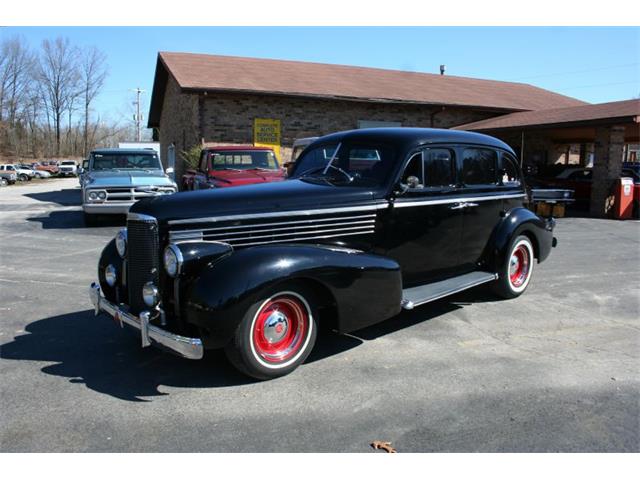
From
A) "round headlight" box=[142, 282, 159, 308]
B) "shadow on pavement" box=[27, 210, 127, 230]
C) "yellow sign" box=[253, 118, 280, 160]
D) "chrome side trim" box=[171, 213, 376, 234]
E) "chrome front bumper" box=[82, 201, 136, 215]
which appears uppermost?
"yellow sign" box=[253, 118, 280, 160]

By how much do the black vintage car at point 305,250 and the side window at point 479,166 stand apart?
0.07 feet

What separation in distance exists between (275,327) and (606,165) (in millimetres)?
15112

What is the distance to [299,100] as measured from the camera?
19.7m

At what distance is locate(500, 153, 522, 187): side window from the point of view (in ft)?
21.0

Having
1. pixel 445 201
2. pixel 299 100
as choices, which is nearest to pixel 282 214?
pixel 445 201

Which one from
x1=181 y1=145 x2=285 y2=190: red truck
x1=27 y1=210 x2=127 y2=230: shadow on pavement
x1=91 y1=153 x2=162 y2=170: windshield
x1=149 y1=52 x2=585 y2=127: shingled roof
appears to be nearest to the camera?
x1=181 y1=145 x2=285 y2=190: red truck

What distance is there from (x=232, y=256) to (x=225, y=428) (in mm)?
1198

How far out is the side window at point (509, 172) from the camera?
21.0 ft

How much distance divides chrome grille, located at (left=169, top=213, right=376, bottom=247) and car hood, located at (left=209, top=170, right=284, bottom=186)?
20.8 feet

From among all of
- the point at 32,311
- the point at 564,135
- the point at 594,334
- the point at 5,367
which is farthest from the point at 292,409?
the point at 564,135

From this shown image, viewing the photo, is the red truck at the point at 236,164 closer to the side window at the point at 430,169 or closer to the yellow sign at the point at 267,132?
the side window at the point at 430,169

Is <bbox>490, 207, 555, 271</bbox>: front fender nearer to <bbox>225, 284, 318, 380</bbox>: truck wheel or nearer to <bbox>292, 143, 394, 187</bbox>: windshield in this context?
<bbox>292, 143, 394, 187</bbox>: windshield

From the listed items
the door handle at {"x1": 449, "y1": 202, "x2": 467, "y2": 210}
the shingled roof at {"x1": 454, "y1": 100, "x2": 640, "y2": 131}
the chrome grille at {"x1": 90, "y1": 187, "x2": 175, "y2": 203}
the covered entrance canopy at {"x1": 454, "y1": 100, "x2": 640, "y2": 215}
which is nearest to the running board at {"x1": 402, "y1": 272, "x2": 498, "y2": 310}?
the door handle at {"x1": 449, "y1": 202, "x2": 467, "y2": 210}

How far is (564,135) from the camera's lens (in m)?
22.2
